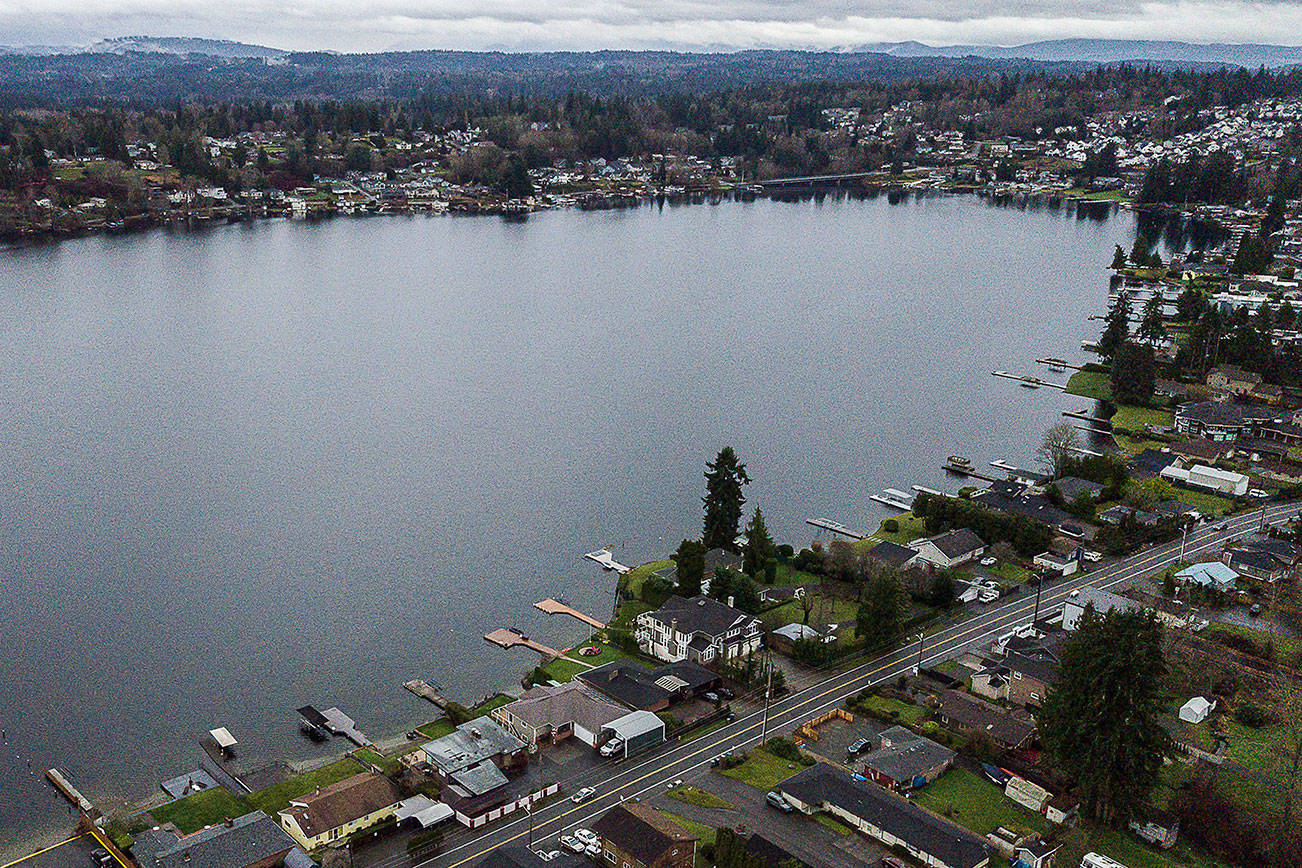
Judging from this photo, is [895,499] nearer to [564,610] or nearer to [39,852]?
[564,610]

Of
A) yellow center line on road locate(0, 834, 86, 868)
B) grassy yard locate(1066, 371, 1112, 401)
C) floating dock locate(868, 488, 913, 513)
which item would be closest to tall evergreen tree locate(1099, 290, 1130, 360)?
grassy yard locate(1066, 371, 1112, 401)

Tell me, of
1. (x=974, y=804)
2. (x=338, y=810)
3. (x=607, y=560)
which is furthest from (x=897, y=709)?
(x=338, y=810)

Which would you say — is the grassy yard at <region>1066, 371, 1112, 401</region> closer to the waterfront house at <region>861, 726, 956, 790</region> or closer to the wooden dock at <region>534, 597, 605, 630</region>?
the wooden dock at <region>534, 597, 605, 630</region>

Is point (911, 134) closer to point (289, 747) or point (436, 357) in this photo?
point (436, 357)

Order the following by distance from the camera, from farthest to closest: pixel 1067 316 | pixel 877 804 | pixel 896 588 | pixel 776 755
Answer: pixel 1067 316 < pixel 896 588 < pixel 776 755 < pixel 877 804

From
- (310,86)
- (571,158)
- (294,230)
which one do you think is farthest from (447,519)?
(310,86)

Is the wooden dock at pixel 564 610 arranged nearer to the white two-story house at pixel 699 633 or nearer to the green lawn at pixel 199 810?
the white two-story house at pixel 699 633

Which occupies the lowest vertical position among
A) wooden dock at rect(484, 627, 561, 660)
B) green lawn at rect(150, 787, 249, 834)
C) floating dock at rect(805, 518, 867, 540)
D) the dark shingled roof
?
wooden dock at rect(484, 627, 561, 660)
